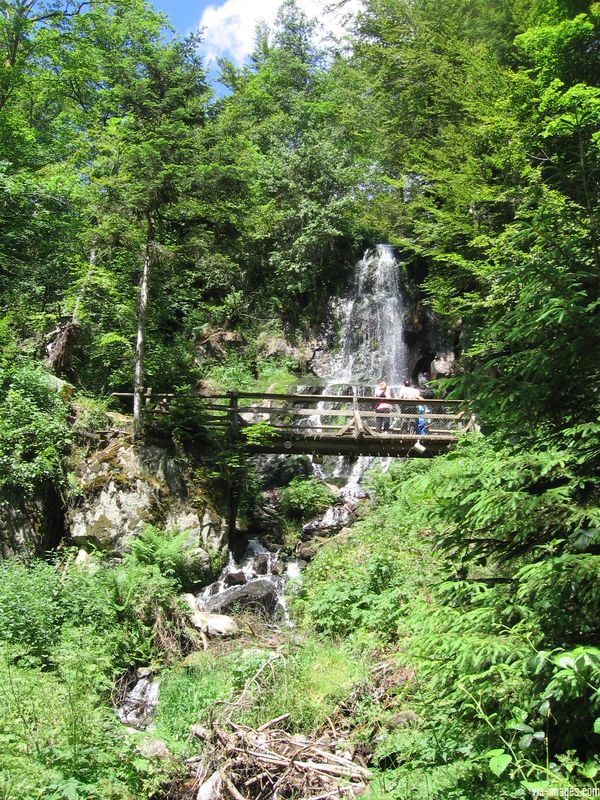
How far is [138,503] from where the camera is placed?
1112cm

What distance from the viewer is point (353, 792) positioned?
4.55 metres

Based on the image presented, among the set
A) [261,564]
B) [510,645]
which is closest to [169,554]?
[261,564]

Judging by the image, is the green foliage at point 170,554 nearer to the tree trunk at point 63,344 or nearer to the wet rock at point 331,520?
the wet rock at point 331,520

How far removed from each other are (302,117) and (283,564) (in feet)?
70.8

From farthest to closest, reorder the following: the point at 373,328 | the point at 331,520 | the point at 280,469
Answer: the point at 373,328 < the point at 280,469 < the point at 331,520

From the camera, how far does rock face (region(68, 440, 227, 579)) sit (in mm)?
10781

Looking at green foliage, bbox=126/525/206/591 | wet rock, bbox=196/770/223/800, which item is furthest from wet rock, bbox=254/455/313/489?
wet rock, bbox=196/770/223/800

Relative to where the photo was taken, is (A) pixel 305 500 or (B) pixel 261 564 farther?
(A) pixel 305 500

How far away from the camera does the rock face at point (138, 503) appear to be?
424 inches

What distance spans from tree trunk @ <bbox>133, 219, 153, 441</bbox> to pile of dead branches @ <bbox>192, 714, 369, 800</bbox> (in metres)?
7.25

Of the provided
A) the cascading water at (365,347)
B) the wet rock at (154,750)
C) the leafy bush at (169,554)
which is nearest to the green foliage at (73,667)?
the wet rock at (154,750)

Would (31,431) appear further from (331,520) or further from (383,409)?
(383,409)

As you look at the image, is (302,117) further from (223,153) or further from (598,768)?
(598,768)

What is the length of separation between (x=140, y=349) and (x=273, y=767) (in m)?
9.10
